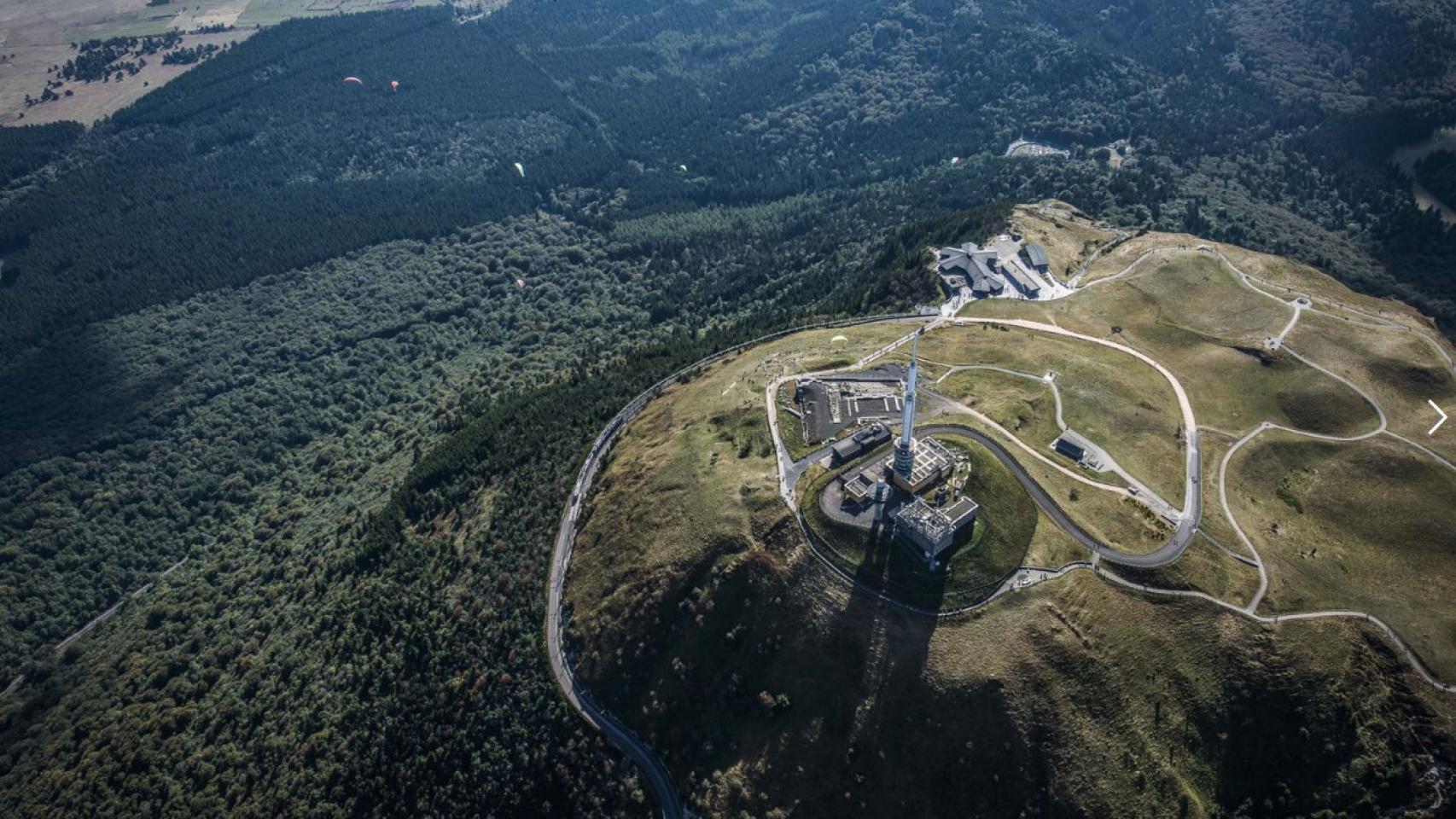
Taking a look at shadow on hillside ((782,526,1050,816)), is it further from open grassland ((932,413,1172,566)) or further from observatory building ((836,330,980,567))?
open grassland ((932,413,1172,566))

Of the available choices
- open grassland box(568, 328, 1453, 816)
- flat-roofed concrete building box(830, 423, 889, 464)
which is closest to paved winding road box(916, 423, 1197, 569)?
open grassland box(568, 328, 1453, 816)

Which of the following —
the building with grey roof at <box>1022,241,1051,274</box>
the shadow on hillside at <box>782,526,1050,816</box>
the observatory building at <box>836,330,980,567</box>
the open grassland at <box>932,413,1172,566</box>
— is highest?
the observatory building at <box>836,330,980,567</box>

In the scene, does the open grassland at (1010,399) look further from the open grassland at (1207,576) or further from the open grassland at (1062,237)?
the open grassland at (1062,237)

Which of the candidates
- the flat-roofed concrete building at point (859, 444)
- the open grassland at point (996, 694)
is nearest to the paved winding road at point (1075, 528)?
the open grassland at point (996, 694)

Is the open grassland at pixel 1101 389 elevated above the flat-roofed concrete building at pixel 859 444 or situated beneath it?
situated beneath

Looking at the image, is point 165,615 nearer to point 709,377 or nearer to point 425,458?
point 425,458

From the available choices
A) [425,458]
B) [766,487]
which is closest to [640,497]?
[766,487]
